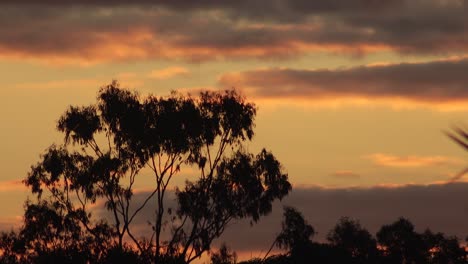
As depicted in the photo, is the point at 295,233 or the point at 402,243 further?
the point at 402,243

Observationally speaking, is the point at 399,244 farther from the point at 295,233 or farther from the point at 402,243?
the point at 295,233

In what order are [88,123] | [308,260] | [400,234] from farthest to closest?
[400,234] < [88,123] < [308,260]

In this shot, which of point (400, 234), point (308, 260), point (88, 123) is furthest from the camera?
point (400, 234)

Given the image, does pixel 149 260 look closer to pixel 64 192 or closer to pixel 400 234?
pixel 64 192

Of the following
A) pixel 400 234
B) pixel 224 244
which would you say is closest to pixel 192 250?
pixel 224 244

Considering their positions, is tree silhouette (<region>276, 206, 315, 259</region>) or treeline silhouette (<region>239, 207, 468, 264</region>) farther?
treeline silhouette (<region>239, 207, 468, 264</region>)

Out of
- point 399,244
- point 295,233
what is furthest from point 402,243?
point 295,233

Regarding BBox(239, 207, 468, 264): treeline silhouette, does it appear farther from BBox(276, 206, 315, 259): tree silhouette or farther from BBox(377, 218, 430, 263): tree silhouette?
BBox(276, 206, 315, 259): tree silhouette

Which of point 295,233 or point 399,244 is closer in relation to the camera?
point 295,233

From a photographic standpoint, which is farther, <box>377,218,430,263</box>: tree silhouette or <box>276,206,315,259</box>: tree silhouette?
<box>377,218,430,263</box>: tree silhouette

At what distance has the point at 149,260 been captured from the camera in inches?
3452

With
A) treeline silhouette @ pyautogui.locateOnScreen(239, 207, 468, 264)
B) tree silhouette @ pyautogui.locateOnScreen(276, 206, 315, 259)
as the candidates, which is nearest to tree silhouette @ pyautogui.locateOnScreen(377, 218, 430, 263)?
treeline silhouette @ pyautogui.locateOnScreen(239, 207, 468, 264)

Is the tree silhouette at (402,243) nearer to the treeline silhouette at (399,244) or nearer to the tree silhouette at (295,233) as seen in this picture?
the treeline silhouette at (399,244)

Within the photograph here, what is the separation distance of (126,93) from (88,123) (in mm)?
4154
